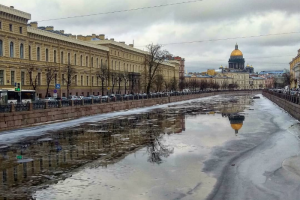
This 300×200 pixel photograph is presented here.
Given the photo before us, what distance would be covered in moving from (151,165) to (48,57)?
4594cm

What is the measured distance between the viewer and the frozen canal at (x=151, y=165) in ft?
36.7

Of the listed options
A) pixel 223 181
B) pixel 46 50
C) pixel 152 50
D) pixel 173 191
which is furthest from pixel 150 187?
pixel 152 50

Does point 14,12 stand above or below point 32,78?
above

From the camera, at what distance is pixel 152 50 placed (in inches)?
2790

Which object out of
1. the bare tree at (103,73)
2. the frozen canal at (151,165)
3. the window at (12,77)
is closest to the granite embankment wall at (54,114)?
the frozen canal at (151,165)

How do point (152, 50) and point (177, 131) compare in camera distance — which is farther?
point (152, 50)

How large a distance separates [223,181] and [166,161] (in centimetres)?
366

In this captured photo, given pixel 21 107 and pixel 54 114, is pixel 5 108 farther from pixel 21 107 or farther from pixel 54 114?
pixel 54 114

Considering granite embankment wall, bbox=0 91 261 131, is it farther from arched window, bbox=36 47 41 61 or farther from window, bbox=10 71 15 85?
arched window, bbox=36 47 41 61

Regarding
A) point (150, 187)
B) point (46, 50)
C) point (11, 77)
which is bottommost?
point (150, 187)

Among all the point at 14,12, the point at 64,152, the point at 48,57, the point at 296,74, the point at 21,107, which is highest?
the point at 14,12

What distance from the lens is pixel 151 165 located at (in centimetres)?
1476

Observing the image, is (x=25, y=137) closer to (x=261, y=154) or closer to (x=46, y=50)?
Answer: (x=261, y=154)

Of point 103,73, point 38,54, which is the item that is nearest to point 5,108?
point 38,54
